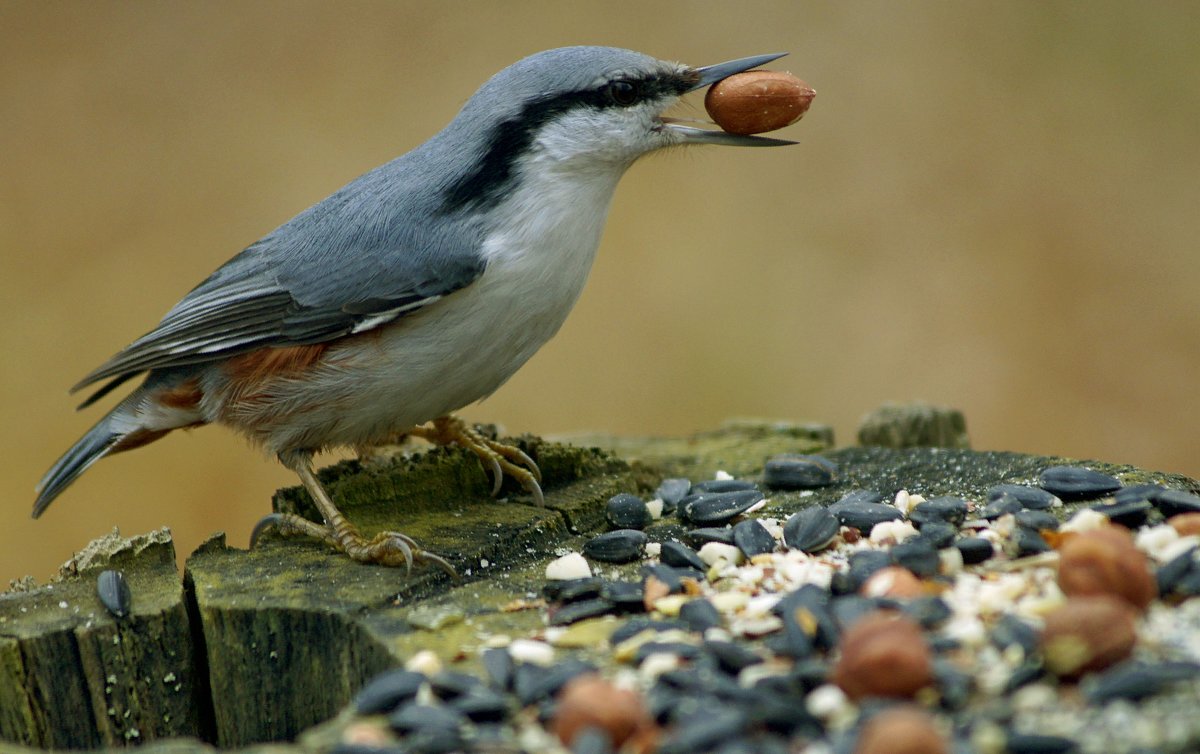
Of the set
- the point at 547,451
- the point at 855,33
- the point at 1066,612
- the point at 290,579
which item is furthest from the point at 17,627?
the point at 855,33

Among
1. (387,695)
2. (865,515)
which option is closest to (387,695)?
(387,695)

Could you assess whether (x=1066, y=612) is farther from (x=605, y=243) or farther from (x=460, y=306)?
(x=605, y=243)

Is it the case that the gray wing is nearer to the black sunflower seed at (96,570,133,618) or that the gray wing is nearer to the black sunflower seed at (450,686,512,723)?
the black sunflower seed at (96,570,133,618)

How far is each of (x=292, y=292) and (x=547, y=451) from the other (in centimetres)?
85

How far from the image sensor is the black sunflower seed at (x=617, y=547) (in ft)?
9.42

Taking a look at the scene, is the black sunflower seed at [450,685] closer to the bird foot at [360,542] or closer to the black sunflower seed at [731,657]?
the black sunflower seed at [731,657]

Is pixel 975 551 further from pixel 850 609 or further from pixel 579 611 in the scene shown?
pixel 579 611

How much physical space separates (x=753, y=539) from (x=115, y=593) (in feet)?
4.64

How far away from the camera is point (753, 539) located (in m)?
2.84

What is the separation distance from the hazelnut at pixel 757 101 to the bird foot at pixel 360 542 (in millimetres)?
1416

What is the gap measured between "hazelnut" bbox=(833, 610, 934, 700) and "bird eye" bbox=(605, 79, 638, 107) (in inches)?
72.0

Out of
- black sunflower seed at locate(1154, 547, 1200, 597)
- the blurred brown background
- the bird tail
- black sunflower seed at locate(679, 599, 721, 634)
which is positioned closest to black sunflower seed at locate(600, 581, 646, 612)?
black sunflower seed at locate(679, 599, 721, 634)

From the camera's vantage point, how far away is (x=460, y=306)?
313 cm

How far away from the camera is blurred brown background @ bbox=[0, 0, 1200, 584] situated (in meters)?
5.76
